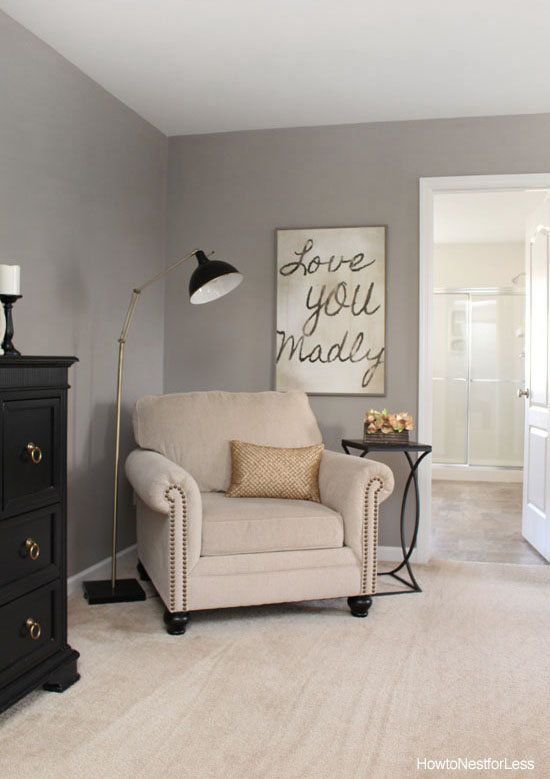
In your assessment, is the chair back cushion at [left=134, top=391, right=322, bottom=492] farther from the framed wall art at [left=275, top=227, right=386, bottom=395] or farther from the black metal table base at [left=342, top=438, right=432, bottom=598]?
the framed wall art at [left=275, top=227, right=386, bottom=395]

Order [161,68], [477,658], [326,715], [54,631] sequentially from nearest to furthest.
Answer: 1. [326,715]
2. [54,631]
3. [477,658]
4. [161,68]

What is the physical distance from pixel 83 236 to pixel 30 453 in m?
1.58

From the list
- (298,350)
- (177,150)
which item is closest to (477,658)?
(298,350)

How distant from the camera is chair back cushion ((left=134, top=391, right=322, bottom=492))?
357 centimetres

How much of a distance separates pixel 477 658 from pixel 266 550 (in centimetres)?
91

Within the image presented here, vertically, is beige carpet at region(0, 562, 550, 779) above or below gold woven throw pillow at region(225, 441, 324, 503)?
below

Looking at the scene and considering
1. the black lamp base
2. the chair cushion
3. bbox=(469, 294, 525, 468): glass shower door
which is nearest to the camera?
the chair cushion

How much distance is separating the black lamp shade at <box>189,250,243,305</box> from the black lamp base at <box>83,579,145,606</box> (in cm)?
138

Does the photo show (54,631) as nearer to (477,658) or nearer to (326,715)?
(326,715)

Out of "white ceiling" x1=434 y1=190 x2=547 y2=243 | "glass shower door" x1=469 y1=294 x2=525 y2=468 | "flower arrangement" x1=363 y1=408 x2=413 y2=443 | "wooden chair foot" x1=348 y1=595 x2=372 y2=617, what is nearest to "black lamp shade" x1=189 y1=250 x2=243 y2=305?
"flower arrangement" x1=363 y1=408 x2=413 y2=443

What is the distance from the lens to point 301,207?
4.36m

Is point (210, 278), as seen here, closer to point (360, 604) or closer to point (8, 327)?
point (8, 327)

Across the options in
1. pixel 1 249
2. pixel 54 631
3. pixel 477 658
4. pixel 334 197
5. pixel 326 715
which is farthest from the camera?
pixel 334 197

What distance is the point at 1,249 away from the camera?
294cm
